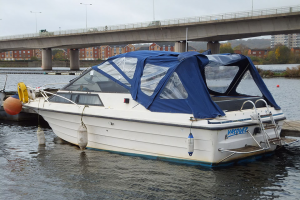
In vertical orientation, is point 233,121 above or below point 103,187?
above

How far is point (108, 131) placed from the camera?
10.2m

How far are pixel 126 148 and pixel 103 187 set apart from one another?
6.51ft

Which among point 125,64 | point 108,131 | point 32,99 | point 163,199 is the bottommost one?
point 163,199

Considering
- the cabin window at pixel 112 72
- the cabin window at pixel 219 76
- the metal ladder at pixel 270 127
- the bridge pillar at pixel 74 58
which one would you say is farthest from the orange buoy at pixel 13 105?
the bridge pillar at pixel 74 58

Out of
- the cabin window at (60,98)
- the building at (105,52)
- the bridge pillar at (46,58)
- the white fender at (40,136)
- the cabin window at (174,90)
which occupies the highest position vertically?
the building at (105,52)

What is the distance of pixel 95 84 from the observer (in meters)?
10.8

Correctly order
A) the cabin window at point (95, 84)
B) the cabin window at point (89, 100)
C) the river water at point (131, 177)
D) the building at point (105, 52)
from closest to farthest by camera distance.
A: the river water at point (131, 177) → the cabin window at point (95, 84) → the cabin window at point (89, 100) → the building at point (105, 52)

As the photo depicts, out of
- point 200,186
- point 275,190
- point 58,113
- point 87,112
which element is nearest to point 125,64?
point 87,112

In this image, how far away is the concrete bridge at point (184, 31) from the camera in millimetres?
39125

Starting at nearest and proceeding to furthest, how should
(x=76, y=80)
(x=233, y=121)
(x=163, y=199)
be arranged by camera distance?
(x=163, y=199) → (x=233, y=121) → (x=76, y=80)

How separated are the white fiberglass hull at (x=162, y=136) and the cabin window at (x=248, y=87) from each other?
1.15m

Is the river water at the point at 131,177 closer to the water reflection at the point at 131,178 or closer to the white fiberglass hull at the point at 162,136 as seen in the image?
the water reflection at the point at 131,178

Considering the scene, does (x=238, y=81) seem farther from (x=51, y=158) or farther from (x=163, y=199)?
(x=51, y=158)

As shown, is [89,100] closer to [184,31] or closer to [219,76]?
[219,76]
